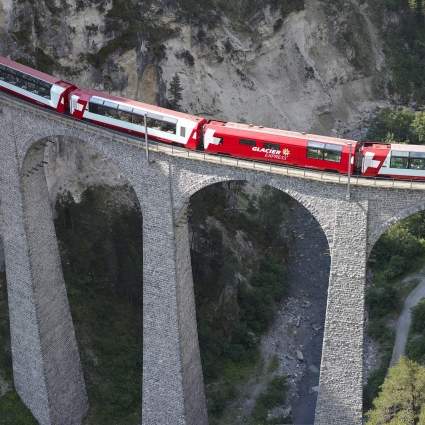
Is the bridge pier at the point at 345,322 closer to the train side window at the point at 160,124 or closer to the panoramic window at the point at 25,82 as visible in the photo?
the train side window at the point at 160,124

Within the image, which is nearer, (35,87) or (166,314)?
(166,314)

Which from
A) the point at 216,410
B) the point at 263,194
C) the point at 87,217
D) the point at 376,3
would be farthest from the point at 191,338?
the point at 376,3

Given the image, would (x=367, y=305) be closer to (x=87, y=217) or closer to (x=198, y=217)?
(x=198, y=217)

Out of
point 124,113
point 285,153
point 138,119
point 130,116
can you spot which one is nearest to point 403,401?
point 285,153

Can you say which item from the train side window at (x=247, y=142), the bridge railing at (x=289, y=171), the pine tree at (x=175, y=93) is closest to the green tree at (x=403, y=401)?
the bridge railing at (x=289, y=171)

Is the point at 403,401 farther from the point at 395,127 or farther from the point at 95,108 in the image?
the point at 395,127

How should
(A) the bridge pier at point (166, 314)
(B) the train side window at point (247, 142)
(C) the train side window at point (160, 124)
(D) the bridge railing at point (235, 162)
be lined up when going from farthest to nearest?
(C) the train side window at point (160, 124) → (A) the bridge pier at point (166, 314) → (B) the train side window at point (247, 142) → (D) the bridge railing at point (235, 162)
